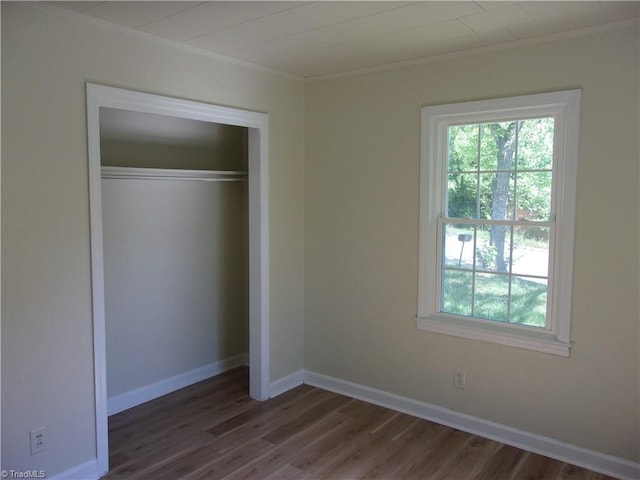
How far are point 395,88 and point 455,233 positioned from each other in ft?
3.63

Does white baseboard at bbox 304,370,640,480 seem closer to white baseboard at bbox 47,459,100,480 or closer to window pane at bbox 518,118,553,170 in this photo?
window pane at bbox 518,118,553,170

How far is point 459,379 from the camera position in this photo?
360 centimetres

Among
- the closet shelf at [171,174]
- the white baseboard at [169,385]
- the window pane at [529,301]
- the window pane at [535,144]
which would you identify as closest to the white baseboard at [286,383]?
the white baseboard at [169,385]

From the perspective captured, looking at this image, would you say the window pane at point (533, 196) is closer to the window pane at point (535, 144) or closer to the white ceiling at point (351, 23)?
the window pane at point (535, 144)

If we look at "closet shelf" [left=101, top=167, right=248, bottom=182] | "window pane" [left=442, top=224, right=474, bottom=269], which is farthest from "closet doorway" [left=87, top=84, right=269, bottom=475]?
"window pane" [left=442, top=224, right=474, bottom=269]

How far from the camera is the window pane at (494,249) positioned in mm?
3395

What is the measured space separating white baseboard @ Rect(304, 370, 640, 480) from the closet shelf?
1.76 meters

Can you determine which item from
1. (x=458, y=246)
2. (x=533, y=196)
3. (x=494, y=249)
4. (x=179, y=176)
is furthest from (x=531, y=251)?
(x=179, y=176)

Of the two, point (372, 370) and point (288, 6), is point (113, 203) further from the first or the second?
point (372, 370)

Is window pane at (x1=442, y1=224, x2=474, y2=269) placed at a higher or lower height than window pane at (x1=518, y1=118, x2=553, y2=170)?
lower

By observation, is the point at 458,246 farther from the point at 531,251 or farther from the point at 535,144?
the point at 535,144

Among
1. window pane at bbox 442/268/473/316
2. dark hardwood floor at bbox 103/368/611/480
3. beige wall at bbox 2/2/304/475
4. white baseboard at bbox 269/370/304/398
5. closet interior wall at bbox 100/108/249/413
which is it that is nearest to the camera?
beige wall at bbox 2/2/304/475

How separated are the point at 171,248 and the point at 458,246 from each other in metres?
2.20

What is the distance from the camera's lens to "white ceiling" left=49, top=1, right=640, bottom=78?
256 centimetres
